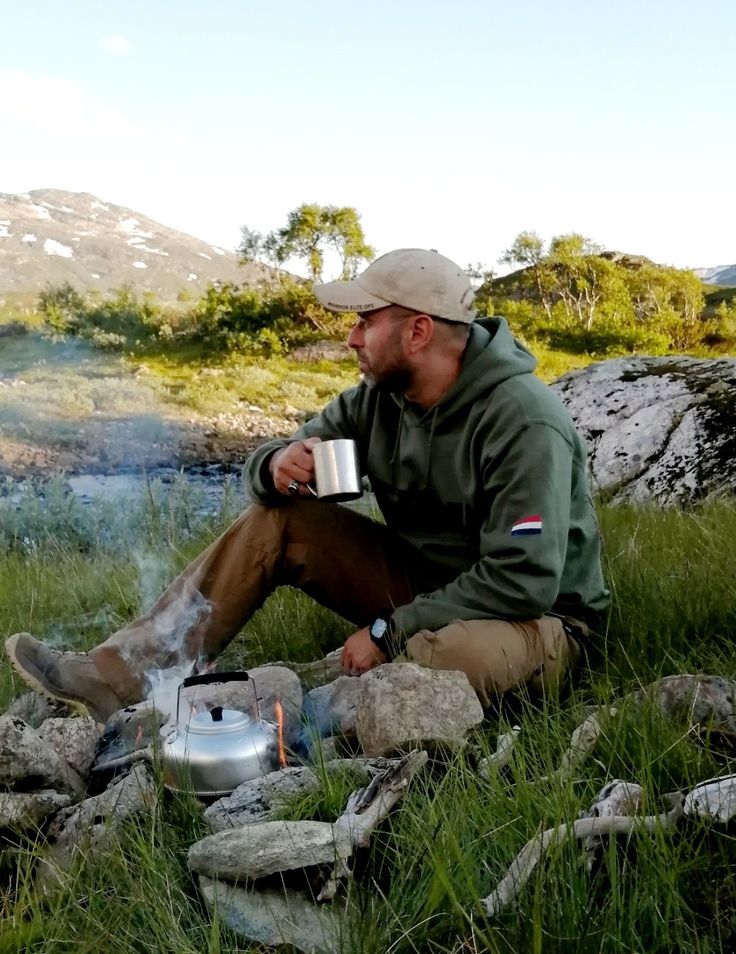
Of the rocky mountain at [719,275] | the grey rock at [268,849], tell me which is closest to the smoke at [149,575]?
the grey rock at [268,849]

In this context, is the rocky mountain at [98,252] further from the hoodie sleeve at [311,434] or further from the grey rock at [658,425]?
the hoodie sleeve at [311,434]

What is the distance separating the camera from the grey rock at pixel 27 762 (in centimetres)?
205

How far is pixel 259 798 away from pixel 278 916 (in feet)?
1.34

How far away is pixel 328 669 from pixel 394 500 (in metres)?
0.55

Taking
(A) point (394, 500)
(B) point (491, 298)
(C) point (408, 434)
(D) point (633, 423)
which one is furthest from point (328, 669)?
(B) point (491, 298)

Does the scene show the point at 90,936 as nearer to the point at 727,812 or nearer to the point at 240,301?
the point at 727,812

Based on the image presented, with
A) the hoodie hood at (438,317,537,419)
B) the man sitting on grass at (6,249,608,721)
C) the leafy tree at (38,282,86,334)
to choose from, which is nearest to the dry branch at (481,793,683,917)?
the man sitting on grass at (6,249,608,721)

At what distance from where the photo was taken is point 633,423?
5.61 m

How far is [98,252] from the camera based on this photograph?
12.5 meters

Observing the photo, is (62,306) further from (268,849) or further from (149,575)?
(268,849)

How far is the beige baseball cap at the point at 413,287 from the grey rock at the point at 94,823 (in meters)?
1.39

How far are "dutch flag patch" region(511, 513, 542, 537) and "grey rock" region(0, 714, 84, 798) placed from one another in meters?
1.20

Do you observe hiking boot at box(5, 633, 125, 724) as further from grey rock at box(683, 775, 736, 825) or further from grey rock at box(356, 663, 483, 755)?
grey rock at box(683, 775, 736, 825)

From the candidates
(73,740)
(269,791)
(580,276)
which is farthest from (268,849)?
(580,276)
